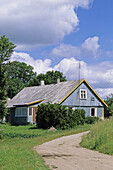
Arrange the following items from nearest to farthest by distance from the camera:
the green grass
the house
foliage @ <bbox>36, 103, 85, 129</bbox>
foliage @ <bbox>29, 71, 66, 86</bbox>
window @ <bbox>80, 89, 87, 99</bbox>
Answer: the green grass, foliage @ <bbox>36, 103, 85, 129</bbox>, the house, window @ <bbox>80, 89, 87, 99</bbox>, foliage @ <bbox>29, 71, 66, 86</bbox>

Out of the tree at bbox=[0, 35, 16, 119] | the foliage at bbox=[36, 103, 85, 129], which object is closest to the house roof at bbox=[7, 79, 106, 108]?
the foliage at bbox=[36, 103, 85, 129]

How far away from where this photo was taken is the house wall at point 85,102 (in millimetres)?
43438

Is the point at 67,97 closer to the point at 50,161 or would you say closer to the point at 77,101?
the point at 77,101

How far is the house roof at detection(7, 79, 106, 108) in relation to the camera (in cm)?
4303

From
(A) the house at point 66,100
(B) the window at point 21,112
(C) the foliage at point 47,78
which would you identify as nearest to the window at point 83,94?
(A) the house at point 66,100

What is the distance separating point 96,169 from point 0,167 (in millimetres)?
3460

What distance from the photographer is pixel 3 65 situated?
973 inches

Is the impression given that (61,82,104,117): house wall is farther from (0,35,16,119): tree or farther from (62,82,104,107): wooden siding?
(0,35,16,119): tree

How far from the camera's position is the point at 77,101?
44.2 meters

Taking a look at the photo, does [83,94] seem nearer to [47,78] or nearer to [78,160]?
[47,78]

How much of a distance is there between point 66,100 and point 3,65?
19.4m

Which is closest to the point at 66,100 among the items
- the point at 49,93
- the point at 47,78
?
the point at 49,93

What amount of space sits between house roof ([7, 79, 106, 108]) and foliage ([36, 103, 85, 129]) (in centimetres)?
852

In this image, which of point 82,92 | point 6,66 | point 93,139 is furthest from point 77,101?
point 93,139
